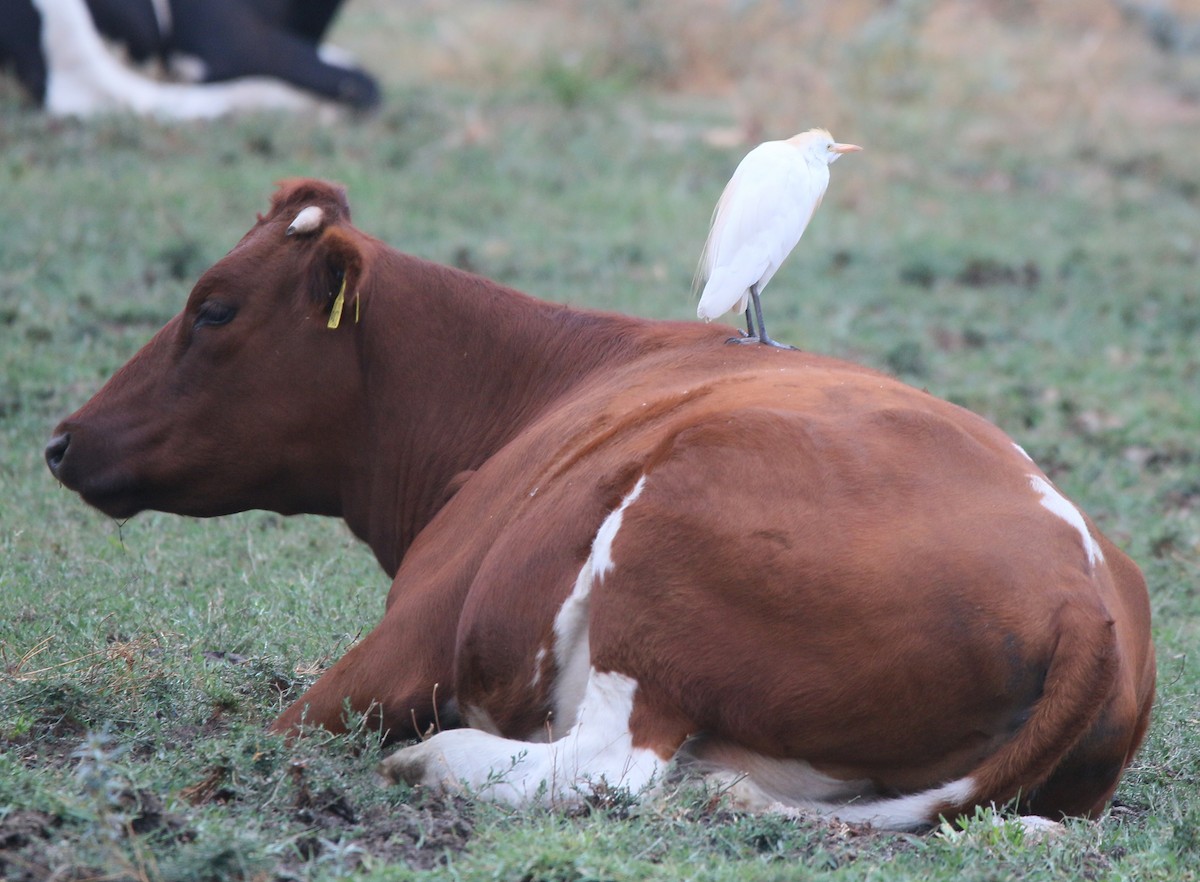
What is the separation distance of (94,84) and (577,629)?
27.9 feet

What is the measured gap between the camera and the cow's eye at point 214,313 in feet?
13.0

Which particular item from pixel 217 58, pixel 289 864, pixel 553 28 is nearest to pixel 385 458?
pixel 289 864

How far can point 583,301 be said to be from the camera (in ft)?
26.3

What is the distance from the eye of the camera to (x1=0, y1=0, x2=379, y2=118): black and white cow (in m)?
10.3

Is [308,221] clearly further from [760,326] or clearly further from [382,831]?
[382,831]

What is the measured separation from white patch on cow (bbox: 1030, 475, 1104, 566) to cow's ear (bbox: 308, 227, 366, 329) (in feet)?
5.56

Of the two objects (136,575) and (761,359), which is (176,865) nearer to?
(761,359)

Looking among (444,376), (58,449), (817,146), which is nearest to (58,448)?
(58,449)

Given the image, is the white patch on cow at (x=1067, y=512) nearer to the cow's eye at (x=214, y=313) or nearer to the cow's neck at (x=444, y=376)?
the cow's neck at (x=444, y=376)

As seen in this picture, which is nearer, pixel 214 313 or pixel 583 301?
pixel 214 313

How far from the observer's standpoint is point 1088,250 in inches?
390

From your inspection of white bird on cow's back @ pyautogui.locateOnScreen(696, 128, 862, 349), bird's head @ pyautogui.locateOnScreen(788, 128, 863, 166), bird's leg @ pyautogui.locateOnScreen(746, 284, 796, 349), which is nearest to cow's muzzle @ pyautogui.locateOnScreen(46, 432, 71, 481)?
white bird on cow's back @ pyautogui.locateOnScreen(696, 128, 862, 349)

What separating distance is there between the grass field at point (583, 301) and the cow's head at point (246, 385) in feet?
1.36

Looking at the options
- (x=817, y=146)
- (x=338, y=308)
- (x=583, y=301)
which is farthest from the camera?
(x=583, y=301)
